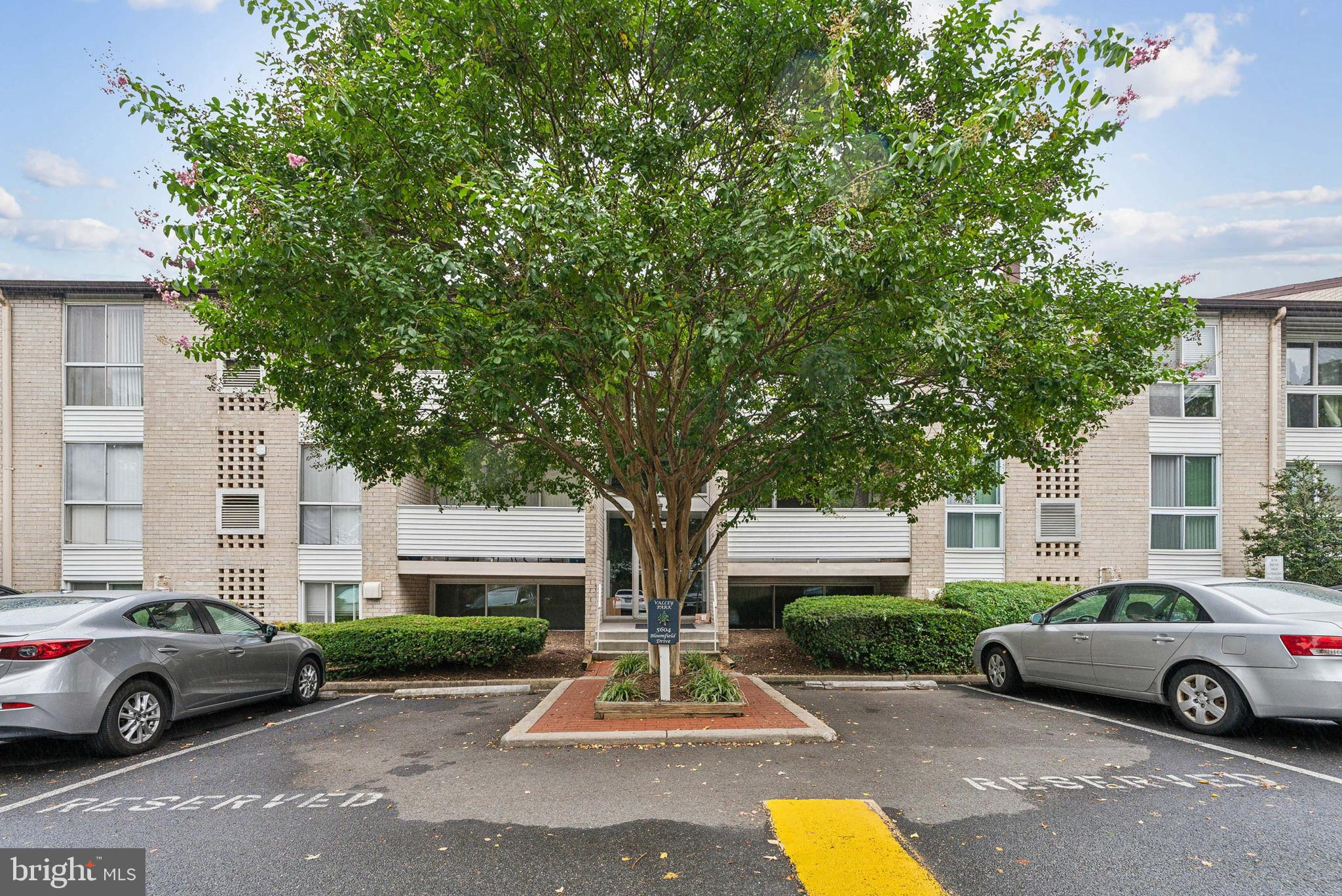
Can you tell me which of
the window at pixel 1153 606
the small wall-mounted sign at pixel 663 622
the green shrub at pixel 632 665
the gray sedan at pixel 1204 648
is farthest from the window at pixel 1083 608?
the green shrub at pixel 632 665

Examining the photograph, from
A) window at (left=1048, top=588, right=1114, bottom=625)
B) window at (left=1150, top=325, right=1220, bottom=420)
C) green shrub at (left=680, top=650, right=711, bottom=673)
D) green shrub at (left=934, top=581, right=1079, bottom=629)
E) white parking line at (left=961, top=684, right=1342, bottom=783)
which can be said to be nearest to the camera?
white parking line at (left=961, top=684, right=1342, bottom=783)

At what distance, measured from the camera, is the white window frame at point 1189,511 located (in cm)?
1609

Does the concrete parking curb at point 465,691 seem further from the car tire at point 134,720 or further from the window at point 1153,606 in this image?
the window at point 1153,606

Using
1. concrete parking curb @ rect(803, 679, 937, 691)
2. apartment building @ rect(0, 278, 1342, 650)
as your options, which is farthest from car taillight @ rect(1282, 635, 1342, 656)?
apartment building @ rect(0, 278, 1342, 650)

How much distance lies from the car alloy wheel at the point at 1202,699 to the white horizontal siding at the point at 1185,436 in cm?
1056

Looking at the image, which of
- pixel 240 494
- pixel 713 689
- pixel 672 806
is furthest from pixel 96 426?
pixel 672 806

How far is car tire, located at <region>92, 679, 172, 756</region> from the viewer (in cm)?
645

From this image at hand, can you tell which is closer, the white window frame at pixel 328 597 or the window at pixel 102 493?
the white window frame at pixel 328 597

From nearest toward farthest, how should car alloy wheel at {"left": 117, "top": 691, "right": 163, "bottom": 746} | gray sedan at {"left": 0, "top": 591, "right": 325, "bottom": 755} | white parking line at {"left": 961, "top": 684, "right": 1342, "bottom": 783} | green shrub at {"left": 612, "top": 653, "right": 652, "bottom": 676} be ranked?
white parking line at {"left": 961, "top": 684, "right": 1342, "bottom": 783}, gray sedan at {"left": 0, "top": 591, "right": 325, "bottom": 755}, car alloy wheel at {"left": 117, "top": 691, "right": 163, "bottom": 746}, green shrub at {"left": 612, "top": 653, "right": 652, "bottom": 676}

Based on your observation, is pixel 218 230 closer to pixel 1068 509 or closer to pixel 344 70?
pixel 344 70

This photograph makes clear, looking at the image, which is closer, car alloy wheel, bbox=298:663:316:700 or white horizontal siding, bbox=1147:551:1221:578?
car alloy wheel, bbox=298:663:316:700

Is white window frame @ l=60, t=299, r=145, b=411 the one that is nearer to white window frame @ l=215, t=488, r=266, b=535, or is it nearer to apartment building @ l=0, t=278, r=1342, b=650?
apartment building @ l=0, t=278, r=1342, b=650

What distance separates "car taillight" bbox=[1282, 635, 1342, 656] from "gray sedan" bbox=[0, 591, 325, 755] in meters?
9.85

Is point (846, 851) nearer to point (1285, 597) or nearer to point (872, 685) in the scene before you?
point (1285, 597)
